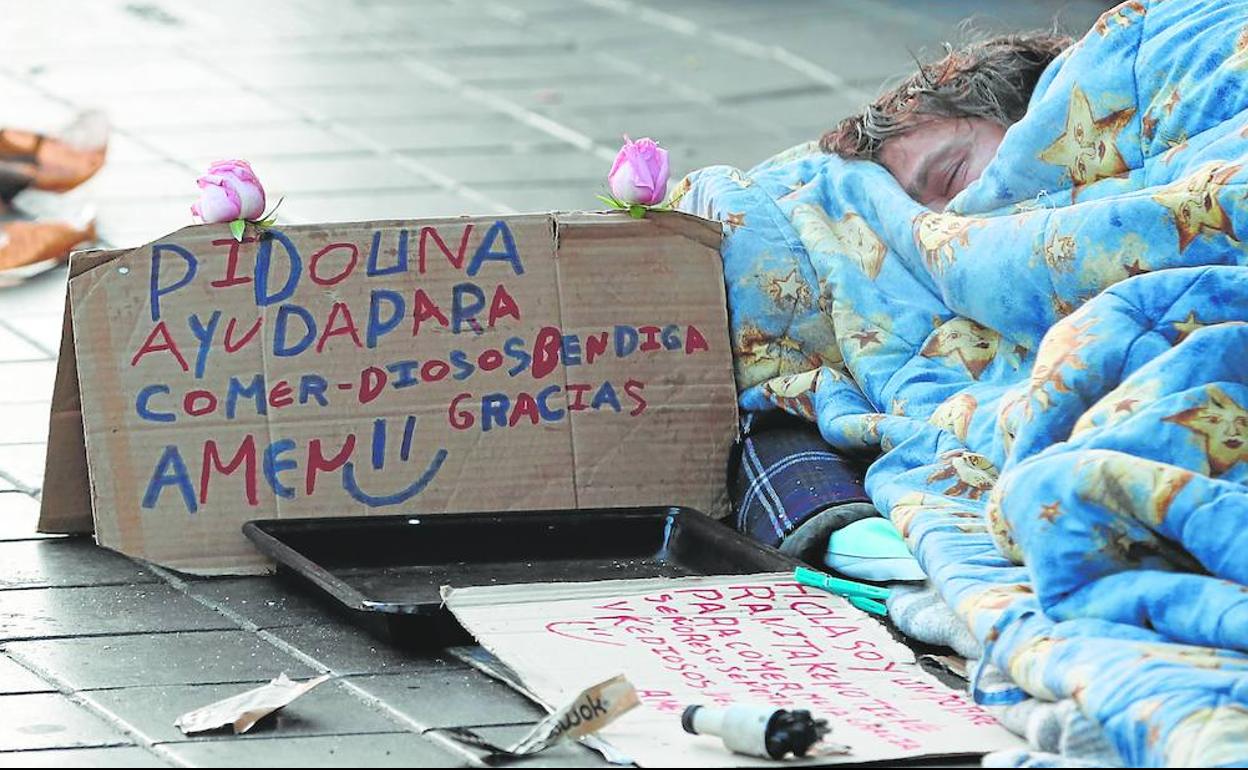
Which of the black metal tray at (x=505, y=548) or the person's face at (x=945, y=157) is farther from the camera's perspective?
the person's face at (x=945, y=157)

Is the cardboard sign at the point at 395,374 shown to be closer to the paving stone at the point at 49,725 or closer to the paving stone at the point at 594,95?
the paving stone at the point at 49,725

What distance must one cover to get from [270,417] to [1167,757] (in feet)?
4.86

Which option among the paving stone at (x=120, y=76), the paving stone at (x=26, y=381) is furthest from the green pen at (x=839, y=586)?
the paving stone at (x=120, y=76)

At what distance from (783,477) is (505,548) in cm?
41

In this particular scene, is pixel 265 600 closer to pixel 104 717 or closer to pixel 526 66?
pixel 104 717

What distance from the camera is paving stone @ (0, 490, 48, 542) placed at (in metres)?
3.32

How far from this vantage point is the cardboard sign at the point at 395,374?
322cm

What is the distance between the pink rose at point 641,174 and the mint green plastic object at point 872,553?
0.61m

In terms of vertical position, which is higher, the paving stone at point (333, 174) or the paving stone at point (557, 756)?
the paving stone at point (333, 174)

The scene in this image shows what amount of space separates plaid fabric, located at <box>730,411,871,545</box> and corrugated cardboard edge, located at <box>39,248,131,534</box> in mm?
933

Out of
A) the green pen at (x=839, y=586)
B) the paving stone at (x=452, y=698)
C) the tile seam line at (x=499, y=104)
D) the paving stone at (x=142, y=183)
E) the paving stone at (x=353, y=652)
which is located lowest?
the paving stone at (x=353, y=652)

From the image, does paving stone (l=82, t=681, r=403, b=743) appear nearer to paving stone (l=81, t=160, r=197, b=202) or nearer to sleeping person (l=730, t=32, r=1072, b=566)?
sleeping person (l=730, t=32, r=1072, b=566)

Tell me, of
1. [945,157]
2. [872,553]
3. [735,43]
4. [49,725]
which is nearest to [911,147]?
[945,157]

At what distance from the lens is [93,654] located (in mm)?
2820
